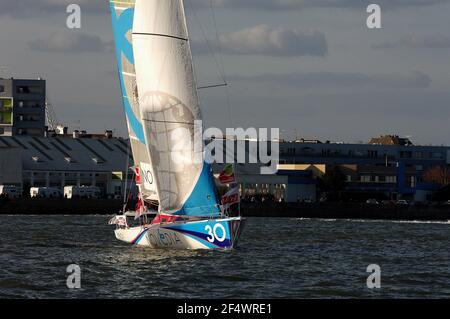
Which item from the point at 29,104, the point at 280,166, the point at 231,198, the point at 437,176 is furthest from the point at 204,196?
the point at 29,104

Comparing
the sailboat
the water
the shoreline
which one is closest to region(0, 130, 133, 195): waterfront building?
the shoreline

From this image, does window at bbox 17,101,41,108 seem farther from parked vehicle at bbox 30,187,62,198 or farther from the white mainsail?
the white mainsail

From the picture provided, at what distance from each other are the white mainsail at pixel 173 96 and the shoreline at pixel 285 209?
65.0 m

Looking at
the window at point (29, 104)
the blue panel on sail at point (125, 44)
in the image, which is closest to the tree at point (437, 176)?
the window at point (29, 104)

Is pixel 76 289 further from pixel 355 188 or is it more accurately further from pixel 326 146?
pixel 326 146

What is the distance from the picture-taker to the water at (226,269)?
113 feet

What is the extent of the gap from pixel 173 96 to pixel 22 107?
123783 millimetres

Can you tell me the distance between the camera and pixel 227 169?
43.7 metres

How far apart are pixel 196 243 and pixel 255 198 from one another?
84.1m

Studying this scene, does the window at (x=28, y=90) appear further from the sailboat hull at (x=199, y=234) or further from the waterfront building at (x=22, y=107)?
the sailboat hull at (x=199, y=234)

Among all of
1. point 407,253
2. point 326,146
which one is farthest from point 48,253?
point 326,146

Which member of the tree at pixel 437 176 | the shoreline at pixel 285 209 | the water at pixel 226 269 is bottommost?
the water at pixel 226 269

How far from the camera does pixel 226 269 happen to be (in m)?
40.3

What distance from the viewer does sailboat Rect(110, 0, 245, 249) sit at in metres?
45.7
